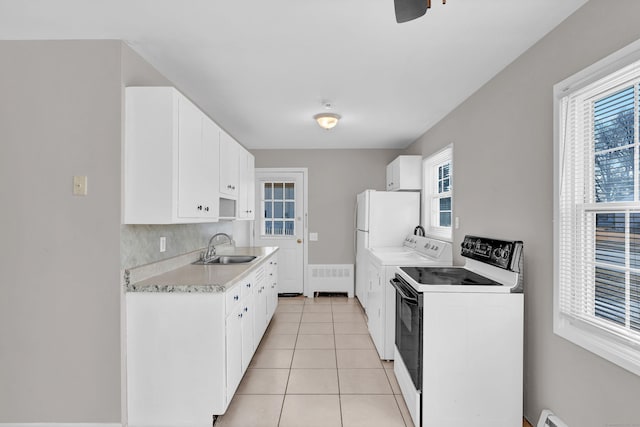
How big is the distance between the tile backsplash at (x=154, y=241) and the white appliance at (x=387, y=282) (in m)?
1.80

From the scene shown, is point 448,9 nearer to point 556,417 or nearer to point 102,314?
point 556,417

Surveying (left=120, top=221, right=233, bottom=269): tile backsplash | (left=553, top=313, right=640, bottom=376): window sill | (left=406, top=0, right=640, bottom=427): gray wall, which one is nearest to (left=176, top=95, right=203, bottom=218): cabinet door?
(left=120, top=221, right=233, bottom=269): tile backsplash

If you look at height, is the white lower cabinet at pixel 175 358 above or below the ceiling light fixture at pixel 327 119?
below

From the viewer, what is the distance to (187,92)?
2920 millimetres

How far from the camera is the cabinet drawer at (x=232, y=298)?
2.10m

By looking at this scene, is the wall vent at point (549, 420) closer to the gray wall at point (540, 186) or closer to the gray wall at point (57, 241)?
the gray wall at point (540, 186)

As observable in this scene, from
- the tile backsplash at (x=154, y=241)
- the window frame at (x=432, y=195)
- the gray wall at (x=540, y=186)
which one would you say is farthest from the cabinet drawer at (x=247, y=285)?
the window frame at (x=432, y=195)

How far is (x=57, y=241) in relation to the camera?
200cm

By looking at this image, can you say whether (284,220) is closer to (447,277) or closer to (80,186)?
(447,277)

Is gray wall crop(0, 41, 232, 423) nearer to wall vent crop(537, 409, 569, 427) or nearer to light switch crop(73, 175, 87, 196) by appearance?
light switch crop(73, 175, 87, 196)

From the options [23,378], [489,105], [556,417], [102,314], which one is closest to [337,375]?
[556,417]

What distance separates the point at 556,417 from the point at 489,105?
7.08 ft

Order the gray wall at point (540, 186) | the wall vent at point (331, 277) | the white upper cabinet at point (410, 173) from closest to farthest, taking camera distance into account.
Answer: the gray wall at point (540, 186)
the white upper cabinet at point (410, 173)
the wall vent at point (331, 277)

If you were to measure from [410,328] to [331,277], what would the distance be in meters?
3.10
